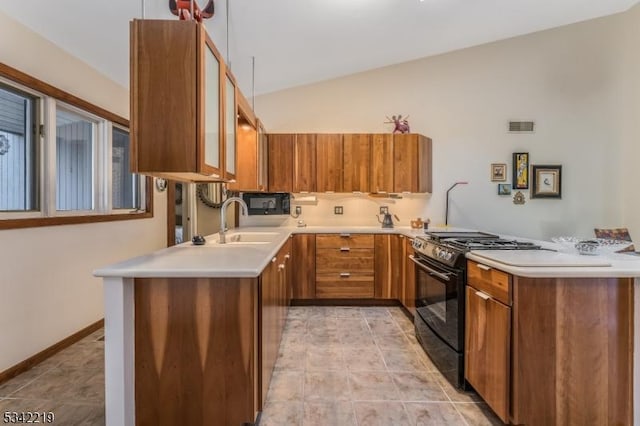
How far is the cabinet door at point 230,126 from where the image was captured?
2.19 m

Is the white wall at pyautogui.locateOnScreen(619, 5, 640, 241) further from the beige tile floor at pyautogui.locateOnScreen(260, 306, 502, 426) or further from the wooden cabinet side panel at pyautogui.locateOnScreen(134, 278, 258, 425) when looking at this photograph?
the wooden cabinet side panel at pyautogui.locateOnScreen(134, 278, 258, 425)

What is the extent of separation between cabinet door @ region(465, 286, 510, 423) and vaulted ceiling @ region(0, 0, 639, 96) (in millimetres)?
2539

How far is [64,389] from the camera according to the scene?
2082mm

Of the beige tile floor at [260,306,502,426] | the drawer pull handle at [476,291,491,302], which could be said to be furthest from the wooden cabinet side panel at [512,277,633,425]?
the beige tile floor at [260,306,502,426]

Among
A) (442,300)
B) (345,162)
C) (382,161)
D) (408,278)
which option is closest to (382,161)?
(382,161)

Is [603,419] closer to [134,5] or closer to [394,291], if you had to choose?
[394,291]

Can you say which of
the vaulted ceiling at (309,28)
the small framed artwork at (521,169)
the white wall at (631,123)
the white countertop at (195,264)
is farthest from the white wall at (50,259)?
the white wall at (631,123)

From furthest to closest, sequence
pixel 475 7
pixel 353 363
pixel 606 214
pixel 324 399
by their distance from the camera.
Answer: pixel 606 214
pixel 475 7
pixel 353 363
pixel 324 399

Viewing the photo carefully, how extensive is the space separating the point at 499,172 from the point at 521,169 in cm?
28

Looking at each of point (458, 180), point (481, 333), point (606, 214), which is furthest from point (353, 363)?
point (606, 214)

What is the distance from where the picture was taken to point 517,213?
4340mm

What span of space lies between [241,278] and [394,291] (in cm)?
263

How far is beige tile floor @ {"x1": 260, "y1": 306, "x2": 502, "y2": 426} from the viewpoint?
1854mm

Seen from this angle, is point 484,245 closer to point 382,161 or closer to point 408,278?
point 408,278
